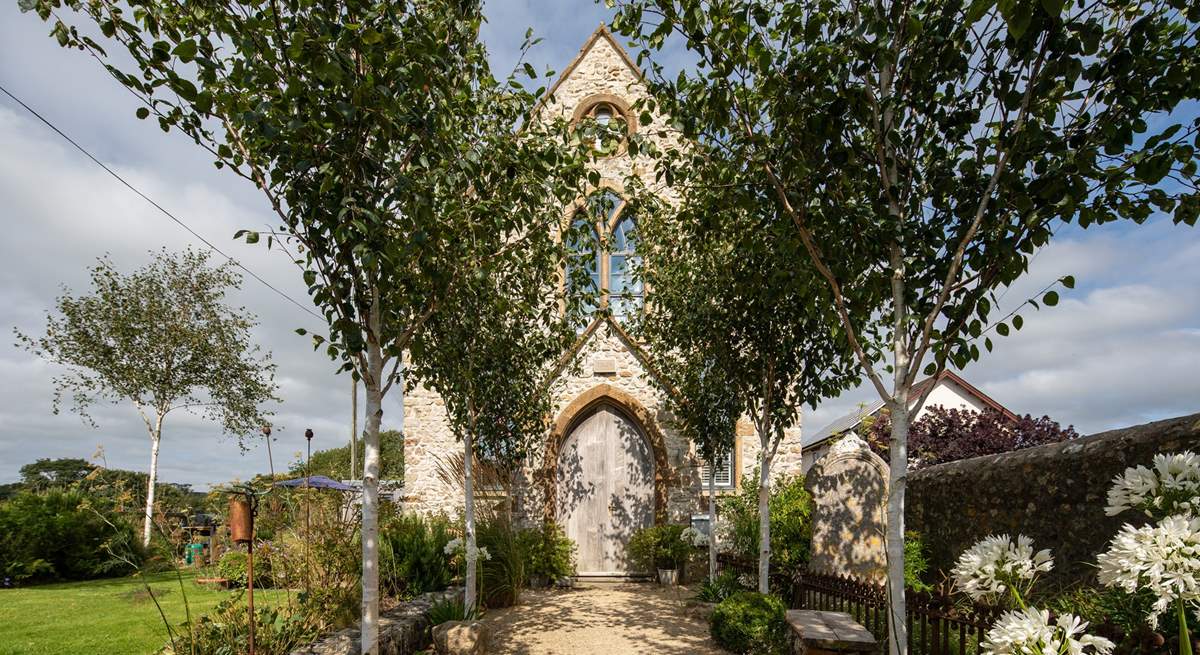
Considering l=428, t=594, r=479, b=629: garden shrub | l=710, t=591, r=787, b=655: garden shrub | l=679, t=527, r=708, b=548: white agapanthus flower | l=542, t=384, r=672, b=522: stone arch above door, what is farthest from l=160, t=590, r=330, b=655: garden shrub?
l=542, t=384, r=672, b=522: stone arch above door

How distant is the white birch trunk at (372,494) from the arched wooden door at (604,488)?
25.9ft

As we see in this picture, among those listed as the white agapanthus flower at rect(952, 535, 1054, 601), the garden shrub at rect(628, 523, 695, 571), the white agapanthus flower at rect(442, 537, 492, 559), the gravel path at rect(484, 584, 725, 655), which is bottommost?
the gravel path at rect(484, 584, 725, 655)

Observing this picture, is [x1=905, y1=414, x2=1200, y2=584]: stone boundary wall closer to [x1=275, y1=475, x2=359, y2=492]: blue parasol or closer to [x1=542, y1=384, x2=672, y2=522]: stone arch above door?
[x1=542, y1=384, x2=672, y2=522]: stone arch above door

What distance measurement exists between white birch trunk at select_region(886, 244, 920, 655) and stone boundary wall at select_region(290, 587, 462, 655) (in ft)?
12.5

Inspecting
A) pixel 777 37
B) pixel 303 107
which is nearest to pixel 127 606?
pixel 303 107

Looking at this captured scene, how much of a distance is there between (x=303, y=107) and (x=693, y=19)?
7.53 ft

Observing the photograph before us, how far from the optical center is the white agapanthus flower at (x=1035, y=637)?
193cm

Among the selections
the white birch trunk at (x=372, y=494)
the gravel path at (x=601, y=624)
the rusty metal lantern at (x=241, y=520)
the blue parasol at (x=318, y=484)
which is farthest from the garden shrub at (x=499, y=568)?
the white birch trunk at (x=372, y=494)

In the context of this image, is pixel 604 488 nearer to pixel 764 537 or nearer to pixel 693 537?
pixel 693 537

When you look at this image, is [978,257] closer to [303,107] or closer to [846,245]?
[846,245]

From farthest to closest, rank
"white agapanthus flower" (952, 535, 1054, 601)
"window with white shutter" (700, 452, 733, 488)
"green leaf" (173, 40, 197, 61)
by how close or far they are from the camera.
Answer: "window with white shutter" (700, 452, 733, 488) < "green leaf" (173, 40, 197, 61) < "white agapanthus flower" (952, 535, 1054, 601)

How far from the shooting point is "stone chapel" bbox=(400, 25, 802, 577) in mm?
11625

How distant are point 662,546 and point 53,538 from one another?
12.1 metres

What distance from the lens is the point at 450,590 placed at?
7.74 metres
